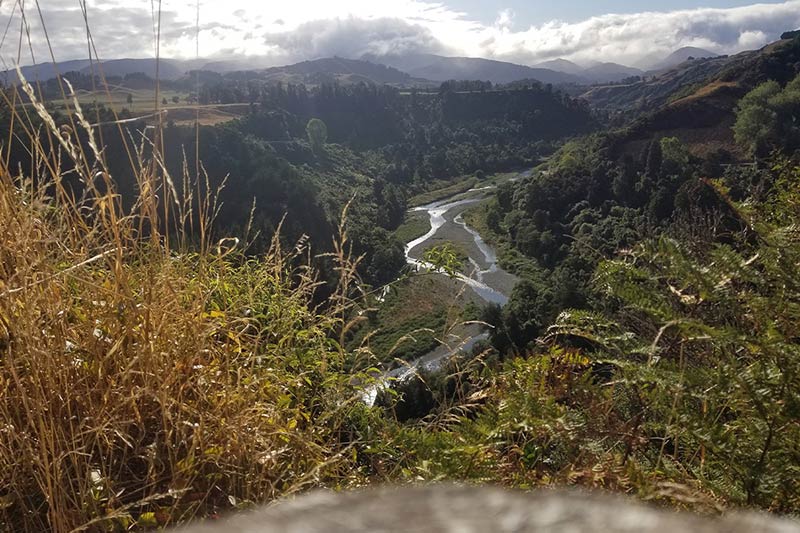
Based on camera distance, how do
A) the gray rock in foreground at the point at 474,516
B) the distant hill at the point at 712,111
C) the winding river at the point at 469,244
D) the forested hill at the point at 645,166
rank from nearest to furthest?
the gray rock in foreground at the point at 474,516, the forested hill at the point at 645,166, the winding river at the point at 469,244, the distant hill at the point at 712,111

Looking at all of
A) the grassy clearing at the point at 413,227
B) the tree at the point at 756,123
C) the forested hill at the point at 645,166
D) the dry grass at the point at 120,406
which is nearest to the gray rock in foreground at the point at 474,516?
the dry grass at the point at 120,406

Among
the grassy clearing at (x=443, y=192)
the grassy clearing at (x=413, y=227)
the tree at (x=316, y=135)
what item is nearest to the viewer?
the grassy clearing at (x=413, y=227)

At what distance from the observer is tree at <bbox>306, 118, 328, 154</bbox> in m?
69.6

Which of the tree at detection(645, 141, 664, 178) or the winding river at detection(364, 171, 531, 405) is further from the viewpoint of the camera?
the tree at detection(645, 141, 664, 178)

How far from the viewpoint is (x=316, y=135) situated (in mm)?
71188

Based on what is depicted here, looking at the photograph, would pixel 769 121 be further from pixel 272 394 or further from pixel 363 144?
pixel 363 144

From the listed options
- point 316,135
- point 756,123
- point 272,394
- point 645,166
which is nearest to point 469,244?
point 645,166

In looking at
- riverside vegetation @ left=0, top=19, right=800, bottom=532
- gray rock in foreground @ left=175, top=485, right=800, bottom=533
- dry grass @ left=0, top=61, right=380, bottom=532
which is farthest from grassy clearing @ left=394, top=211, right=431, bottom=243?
gray rock in foreground @ left=175, top=485, right=800, bottom=533

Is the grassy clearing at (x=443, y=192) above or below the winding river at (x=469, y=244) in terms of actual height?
above

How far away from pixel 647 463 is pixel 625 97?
153 m

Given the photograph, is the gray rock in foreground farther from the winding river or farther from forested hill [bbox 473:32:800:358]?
the winding river

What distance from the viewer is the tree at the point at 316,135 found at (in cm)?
6956

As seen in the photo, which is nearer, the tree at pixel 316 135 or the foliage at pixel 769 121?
the foliage at pixel 769 121

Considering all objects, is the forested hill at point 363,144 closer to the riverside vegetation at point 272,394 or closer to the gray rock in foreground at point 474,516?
the riverside vegetation at point 272,394
